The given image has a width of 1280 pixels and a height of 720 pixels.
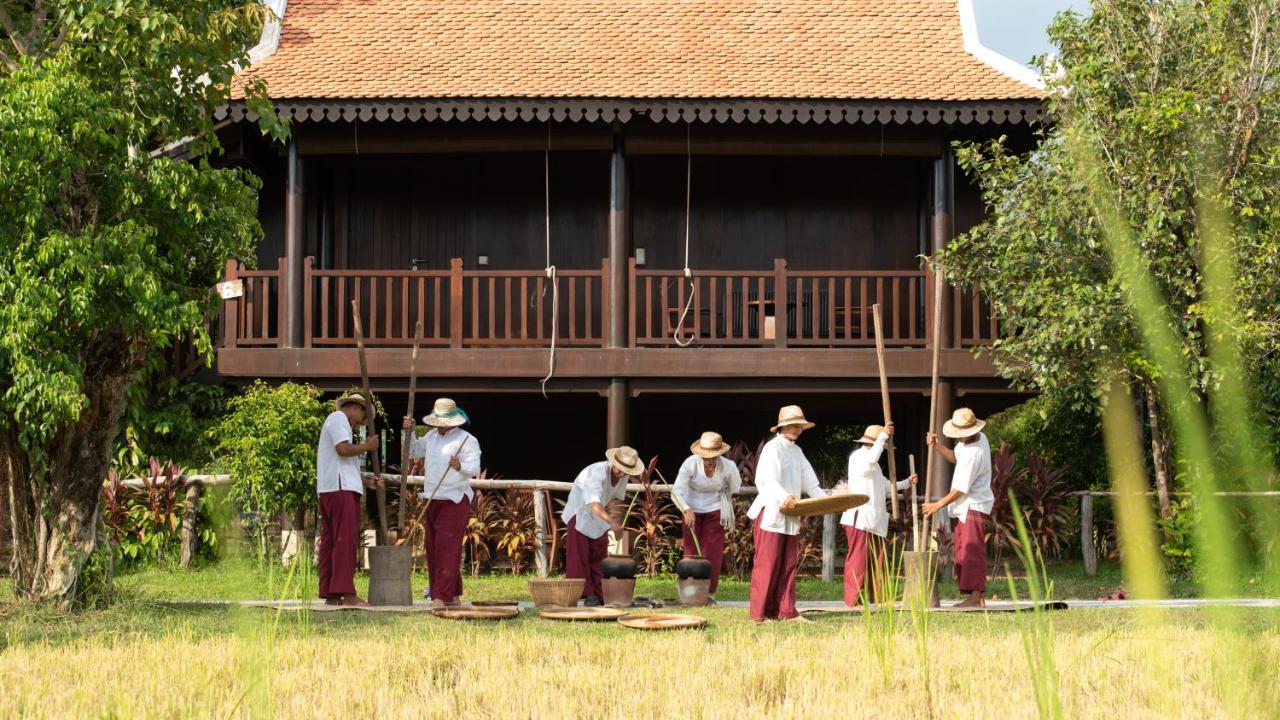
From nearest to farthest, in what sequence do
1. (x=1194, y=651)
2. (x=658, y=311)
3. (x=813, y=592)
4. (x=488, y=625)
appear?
(x=1194, y=651) → (x=488, y=625) → (x=813, y=592) → (x=658, y=311)

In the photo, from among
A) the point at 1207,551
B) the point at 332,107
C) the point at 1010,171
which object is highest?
the point at 332,107

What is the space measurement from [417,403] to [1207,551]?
560 inches

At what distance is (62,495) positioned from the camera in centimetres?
832

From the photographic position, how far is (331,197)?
1523 centimetres

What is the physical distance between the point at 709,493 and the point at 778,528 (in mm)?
2073

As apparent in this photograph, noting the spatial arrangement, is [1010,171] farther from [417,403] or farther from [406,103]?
[417,403]

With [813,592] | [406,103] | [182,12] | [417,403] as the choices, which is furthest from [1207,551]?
[417,403]

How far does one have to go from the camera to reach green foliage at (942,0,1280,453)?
10.1m

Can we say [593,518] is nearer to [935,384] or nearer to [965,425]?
[935,384]

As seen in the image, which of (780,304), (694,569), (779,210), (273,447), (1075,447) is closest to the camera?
(694,569)

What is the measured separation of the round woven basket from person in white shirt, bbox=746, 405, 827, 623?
50.5 inches

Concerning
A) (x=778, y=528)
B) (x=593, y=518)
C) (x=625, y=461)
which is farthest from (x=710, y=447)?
(x=778, y=528)

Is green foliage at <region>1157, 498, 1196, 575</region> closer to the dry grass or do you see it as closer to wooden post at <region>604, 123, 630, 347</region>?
the dry grass

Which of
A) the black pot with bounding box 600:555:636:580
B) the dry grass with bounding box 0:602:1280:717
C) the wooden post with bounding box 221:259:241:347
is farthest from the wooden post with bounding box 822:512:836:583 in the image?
the wooden post with bounding box 221:259:241:347
